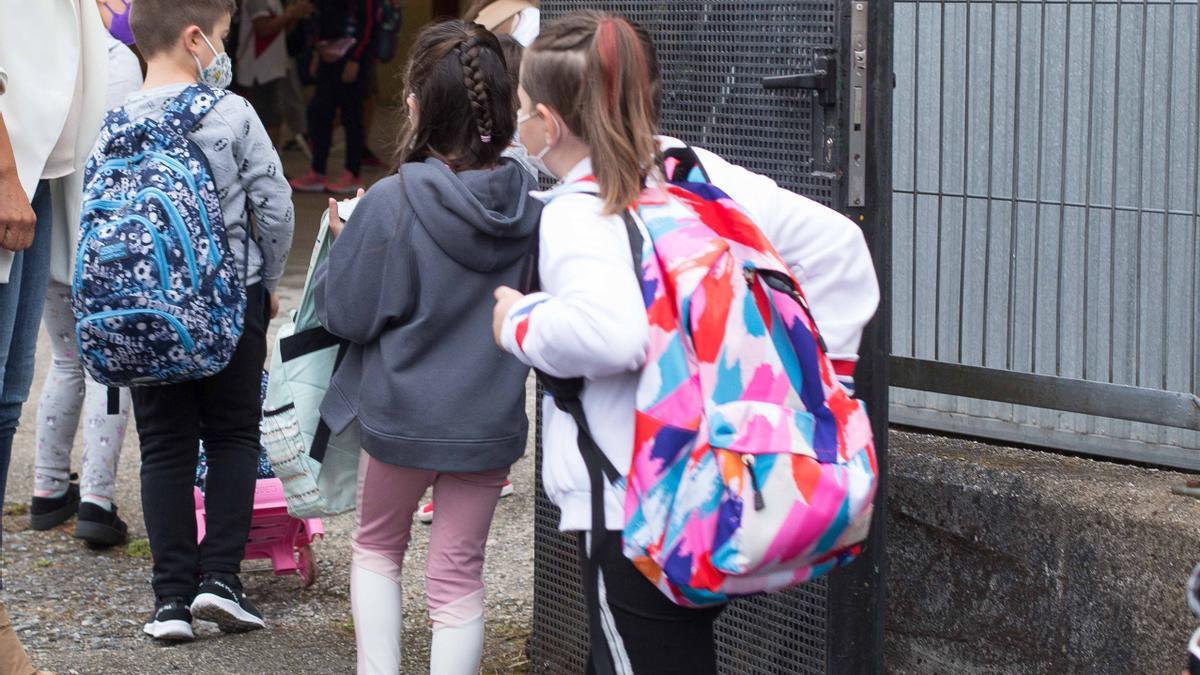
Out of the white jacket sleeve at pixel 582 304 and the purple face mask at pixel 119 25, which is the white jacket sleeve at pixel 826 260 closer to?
the white jacket sleeve at pixel 582 304

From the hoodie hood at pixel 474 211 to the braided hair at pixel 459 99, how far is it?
0.06 m

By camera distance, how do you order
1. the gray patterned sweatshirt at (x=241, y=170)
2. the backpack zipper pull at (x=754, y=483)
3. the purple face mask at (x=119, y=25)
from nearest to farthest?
the backpack zipper pull at (x=754, y=483) → the gray patterned sweatshirt at (x=241, y=170) → the purple face mask at (x=119, y=25)

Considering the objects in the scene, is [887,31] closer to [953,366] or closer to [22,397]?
[953,366]

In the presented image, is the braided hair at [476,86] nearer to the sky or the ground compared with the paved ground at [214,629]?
nearer to the sky

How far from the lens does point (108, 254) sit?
389 centimetres

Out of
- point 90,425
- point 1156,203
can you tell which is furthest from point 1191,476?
point 90,425

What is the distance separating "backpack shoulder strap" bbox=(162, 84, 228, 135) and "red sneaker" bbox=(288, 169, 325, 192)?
9317 millimetres

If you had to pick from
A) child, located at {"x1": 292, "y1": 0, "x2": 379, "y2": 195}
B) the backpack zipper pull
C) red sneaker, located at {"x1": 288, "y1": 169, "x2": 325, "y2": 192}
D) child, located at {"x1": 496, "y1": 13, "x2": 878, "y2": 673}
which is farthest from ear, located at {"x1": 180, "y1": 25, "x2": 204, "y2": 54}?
red sneaker, located at {"x1": 288, "y1": 169, "x2": 325, "y2": 192}

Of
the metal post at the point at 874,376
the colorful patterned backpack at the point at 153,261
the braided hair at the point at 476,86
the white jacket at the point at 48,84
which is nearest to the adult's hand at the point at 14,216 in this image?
the white jacket at the point at 48,84

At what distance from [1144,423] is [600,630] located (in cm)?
152

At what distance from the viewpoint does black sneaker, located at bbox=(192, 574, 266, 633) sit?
4254 mm

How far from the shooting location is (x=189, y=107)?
4.00 meters

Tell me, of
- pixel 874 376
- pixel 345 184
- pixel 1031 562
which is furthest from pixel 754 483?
pixel 345 184

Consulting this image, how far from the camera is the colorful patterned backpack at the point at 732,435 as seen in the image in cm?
237
